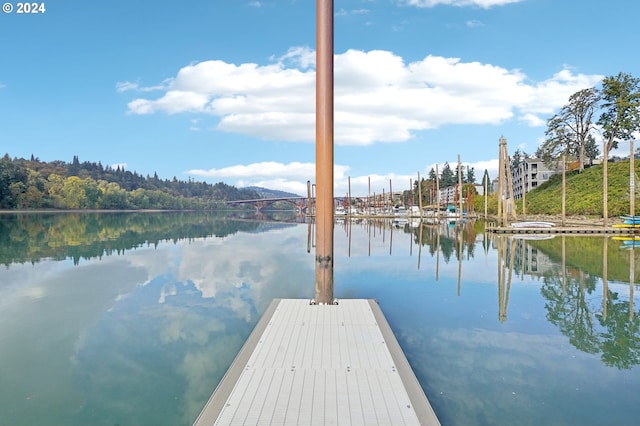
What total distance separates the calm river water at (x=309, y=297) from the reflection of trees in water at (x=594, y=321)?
4 centimetres

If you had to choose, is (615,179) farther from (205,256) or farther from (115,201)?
(115,201)

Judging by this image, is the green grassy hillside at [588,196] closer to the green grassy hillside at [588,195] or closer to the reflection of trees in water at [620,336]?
the green grassy hillside at [588,195]

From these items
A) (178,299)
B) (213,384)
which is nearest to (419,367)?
(213,384)

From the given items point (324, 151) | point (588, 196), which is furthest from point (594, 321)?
point (588, 196)

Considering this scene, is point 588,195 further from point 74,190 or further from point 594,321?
point 74,190

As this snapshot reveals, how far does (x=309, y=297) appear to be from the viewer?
967 centimetres

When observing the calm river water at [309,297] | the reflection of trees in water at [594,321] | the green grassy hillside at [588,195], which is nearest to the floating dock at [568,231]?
the green grassy hillside at [588,195]

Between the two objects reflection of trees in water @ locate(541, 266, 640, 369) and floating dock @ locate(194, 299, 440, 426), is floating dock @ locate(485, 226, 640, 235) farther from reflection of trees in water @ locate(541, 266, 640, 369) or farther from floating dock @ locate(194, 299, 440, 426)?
floating dock @ locate(194, 299, 440, 426)

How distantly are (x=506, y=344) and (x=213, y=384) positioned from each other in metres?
4.43

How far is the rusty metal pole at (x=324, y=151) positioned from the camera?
757 cm

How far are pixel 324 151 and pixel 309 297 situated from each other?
3692mm

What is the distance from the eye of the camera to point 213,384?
501 centimetres

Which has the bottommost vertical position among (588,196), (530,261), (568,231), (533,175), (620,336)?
(620,336)

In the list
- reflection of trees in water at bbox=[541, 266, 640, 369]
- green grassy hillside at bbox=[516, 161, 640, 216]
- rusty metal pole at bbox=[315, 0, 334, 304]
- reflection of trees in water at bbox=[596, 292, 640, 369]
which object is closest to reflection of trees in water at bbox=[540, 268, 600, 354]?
reflection of trees in water at bbox=[541, 266, 640, 369]
